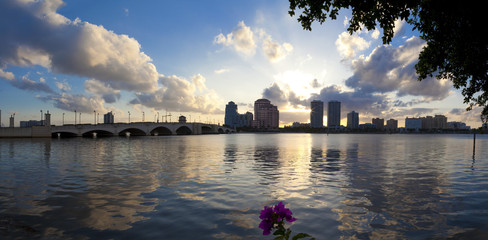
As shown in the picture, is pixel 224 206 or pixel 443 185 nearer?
pixel 224 206

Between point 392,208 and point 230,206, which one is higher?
point 392,208

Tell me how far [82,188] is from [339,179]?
1832cm

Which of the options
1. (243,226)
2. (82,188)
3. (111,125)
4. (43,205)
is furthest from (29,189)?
(111,125)

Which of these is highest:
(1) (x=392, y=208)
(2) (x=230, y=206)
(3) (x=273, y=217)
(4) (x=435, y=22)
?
(4) (x=435, y=22)

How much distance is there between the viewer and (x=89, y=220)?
1117cm

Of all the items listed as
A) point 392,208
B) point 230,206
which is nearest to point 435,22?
point 392,208

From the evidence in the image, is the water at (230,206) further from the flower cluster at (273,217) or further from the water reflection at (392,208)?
the flower cluster at (273,217)

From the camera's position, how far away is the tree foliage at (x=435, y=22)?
11289 mm

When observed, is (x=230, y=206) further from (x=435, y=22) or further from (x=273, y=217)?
(x=435, y=22)

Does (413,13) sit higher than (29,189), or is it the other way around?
(413,13)

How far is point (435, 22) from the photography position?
13367 millimetres

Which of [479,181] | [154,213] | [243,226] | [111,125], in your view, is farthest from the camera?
[111,125]

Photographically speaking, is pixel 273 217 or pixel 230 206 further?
pixel 230 206

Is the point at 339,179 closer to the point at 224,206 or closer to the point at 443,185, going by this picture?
the point at 443,185
